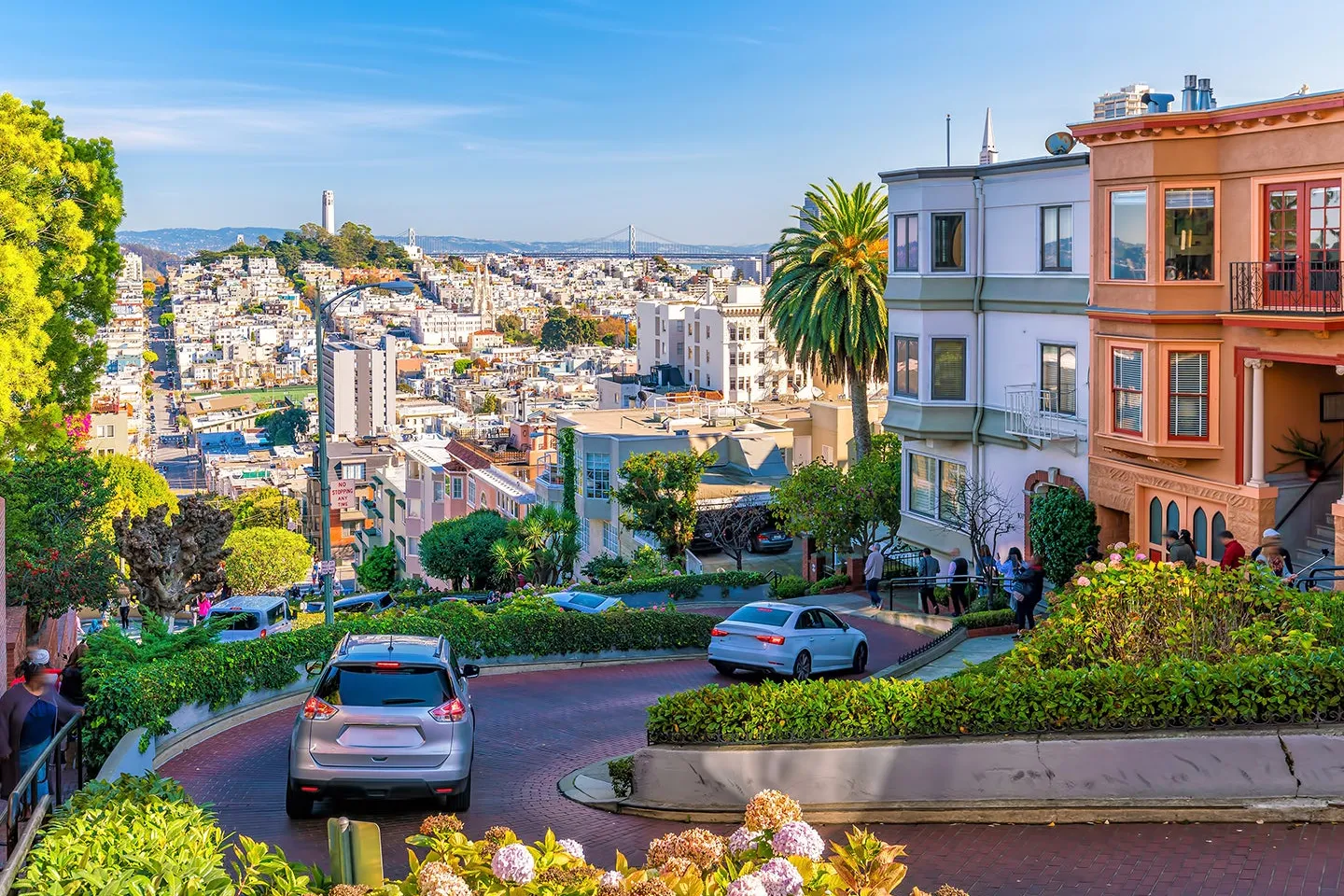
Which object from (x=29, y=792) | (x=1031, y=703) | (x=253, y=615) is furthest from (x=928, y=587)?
(x=29, y=792)

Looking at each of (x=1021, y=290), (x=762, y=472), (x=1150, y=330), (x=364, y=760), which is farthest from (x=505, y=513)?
(x=364, y=760)

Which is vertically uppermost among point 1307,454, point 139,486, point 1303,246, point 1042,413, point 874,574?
point 1303,246

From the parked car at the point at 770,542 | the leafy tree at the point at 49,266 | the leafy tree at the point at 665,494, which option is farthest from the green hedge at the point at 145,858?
the parked car at the point at 770,542

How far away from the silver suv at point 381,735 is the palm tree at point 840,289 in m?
28.3

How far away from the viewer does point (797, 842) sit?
20.4 feet

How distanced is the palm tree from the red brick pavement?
22112 millimetres

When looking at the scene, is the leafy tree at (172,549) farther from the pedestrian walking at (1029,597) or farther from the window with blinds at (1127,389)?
the window with blinds at (1127,389)

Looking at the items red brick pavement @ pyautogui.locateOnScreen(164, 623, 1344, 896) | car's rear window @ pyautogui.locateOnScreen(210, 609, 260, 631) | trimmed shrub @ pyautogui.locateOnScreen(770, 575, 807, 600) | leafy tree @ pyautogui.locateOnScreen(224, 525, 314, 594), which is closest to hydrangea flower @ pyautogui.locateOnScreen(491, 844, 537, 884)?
red brick pavement @ pyautogui.locateOnScreen(164, 623, 1344, 896)

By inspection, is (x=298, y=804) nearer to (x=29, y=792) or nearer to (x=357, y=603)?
(x=29, y=792)

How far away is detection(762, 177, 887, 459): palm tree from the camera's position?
39781 millimetres

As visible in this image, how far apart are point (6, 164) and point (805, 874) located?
2135cm

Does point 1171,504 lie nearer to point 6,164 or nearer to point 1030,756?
point 1030,756

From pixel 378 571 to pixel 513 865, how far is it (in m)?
73.1

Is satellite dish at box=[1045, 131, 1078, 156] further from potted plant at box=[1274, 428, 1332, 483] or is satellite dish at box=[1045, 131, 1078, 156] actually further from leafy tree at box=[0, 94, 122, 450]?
leafy tree at box=[0, 94, 122, 450]
